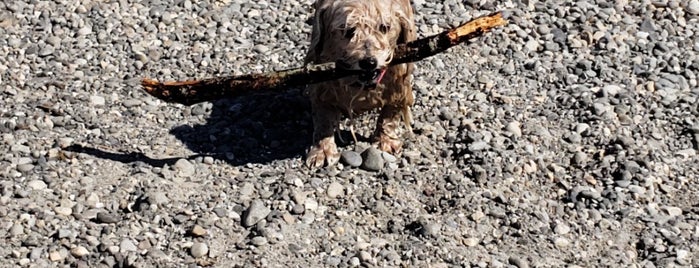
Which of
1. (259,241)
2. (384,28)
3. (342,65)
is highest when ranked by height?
(384,28)

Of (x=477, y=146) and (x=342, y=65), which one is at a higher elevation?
(x=342, y=65)

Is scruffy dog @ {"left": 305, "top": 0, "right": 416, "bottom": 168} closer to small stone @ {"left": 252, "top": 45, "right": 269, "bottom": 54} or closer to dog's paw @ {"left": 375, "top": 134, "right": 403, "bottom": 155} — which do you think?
dog's paw @ {"left": 375, "top": 134, "right": 403, "bottom": 155}

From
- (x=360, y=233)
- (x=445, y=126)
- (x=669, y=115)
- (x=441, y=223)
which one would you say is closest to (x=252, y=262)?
(x=360, y=233)

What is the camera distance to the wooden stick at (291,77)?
7422mm

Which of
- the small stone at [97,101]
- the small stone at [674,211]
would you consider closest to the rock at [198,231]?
the small stone at [97,101]

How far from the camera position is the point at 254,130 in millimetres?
8406

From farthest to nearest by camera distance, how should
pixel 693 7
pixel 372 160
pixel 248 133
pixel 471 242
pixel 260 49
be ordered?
pixel 693 7, pixel 260 49, pixel 248 133, pixel 372 160, pixel 471 242

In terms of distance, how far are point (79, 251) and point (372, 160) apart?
2.00 m

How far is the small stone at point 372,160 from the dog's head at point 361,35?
479 millimetres

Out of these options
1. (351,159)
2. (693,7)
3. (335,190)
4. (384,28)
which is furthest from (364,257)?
(693,7)

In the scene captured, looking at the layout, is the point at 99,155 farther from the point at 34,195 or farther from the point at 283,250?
the point at 283,250

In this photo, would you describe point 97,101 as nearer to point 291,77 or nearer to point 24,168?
point 24,168

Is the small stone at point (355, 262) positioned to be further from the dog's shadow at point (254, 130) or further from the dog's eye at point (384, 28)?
the dog's eye at point (384, 28)

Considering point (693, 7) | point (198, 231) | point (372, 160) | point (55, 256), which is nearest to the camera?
point (55, 256)
